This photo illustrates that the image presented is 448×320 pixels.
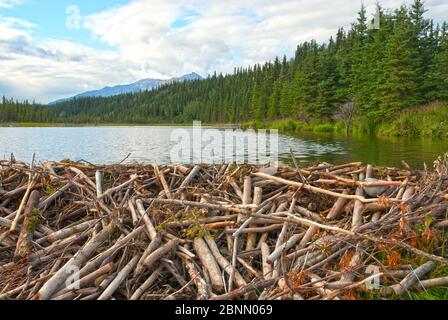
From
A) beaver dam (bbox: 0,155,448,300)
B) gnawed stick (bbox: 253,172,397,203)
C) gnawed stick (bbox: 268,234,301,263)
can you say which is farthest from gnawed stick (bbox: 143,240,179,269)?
gnawed stick (bbox: 253,172,397,203)

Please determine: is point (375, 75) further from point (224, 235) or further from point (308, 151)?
point (224, 235)

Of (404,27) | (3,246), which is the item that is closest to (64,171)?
(3,246)

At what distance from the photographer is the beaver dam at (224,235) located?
142 inches

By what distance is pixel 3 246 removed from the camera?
14.7 ft

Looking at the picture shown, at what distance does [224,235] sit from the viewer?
4441 millimetres

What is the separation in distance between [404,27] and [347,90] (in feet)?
49.6

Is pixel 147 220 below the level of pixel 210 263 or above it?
above

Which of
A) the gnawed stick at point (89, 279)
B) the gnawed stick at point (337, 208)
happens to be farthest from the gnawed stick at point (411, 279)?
the gnawed stick at point (89, 279)

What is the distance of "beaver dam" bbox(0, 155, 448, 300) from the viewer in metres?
3.62

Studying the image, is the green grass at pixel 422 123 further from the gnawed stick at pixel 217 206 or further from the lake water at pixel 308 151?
the gnawed stick at pixel 217 206

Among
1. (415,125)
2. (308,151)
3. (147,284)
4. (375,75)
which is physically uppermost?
(375,75)

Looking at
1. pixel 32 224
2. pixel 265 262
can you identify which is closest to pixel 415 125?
pixel 265 262

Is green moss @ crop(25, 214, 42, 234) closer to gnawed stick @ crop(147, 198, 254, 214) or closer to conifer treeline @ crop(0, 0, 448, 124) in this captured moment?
gnawed stick @ crop(147, 198, 254, 214)
